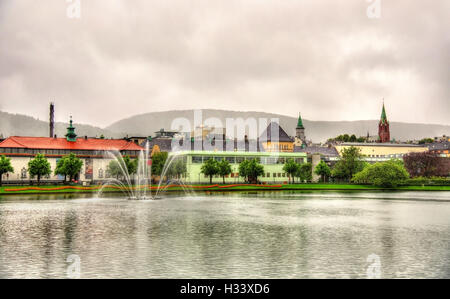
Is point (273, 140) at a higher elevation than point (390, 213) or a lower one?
higher

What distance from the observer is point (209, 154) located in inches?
5123

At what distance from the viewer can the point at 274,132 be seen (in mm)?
173125

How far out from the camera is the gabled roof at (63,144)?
376ft

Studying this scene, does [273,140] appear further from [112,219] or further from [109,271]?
[109,271]

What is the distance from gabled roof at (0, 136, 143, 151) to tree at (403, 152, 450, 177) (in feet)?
277

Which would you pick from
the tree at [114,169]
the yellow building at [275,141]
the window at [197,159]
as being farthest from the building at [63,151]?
the yellow building at [275,141]

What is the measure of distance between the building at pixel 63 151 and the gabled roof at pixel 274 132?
2206 inches

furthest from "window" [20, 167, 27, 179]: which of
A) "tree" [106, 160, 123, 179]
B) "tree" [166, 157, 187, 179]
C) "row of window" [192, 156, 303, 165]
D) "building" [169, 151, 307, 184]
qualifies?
"row of window" [192, 156, 303, 165]

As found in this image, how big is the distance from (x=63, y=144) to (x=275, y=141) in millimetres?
75390

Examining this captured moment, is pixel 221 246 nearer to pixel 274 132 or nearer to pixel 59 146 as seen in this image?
pixel 59 146

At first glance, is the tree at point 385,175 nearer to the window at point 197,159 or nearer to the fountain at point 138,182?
the fountain at point 138,182
